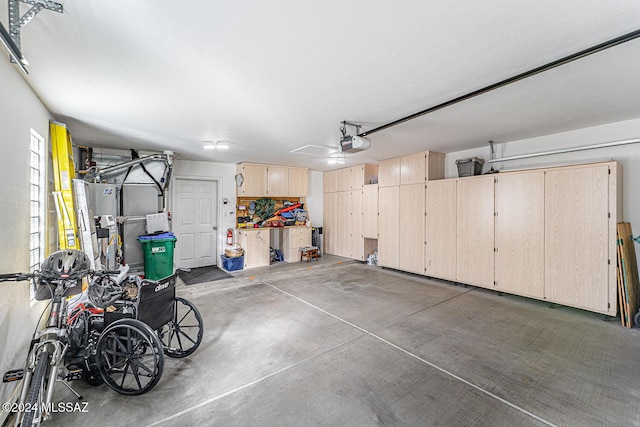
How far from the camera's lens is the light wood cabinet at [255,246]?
6129 millimetres

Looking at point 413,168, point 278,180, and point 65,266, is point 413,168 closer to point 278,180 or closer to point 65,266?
point 278,180

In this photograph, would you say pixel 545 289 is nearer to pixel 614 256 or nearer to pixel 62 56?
pixel 614 256

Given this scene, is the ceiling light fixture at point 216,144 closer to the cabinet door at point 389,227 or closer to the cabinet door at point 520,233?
the cabinet door at point 389,227

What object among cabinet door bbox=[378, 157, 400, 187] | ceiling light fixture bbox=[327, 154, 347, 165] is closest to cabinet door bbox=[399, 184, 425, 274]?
cabinet door bbox=[378, 157, 400, 187]

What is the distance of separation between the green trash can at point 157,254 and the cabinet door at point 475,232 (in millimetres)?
5395

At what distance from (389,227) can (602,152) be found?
354cm

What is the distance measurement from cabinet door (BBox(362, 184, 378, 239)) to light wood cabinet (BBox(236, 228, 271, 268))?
2.48 m

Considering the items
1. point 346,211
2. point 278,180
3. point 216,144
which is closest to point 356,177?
point 346,211

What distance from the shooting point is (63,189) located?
3.21 meters

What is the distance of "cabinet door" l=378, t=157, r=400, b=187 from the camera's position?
19.0 ft

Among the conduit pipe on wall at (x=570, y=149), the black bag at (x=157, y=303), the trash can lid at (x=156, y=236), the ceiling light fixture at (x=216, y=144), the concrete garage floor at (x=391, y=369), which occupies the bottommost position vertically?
the concrete garage floor at (x=391, y=369)

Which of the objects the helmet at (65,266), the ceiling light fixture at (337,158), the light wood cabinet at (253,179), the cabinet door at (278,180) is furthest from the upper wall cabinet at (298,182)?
the helmet at (65,266)

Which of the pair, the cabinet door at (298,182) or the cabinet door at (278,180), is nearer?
the cabinet door at (278,180)

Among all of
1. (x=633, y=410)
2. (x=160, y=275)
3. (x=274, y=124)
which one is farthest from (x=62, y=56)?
(x=633, y=410)
